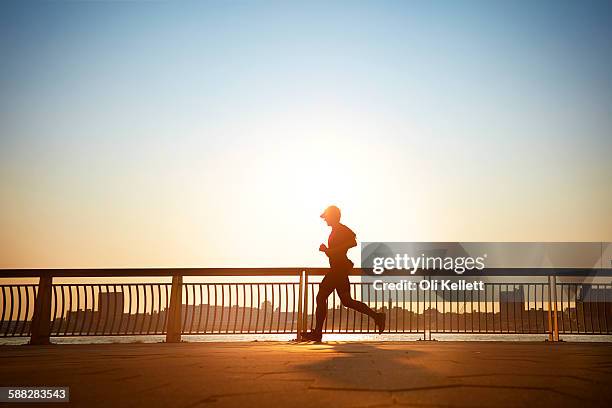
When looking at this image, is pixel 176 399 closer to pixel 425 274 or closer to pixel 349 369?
pixel 349 369

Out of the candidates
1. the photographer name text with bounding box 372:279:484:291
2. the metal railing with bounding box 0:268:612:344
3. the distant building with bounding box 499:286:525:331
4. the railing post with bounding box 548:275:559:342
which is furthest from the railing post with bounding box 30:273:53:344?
the railing post with bounding box 548:275:559:342

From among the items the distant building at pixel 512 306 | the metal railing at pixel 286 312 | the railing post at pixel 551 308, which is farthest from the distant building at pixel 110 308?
the railing post at pixel 551 308

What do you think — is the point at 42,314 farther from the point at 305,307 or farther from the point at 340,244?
the point at 340,244

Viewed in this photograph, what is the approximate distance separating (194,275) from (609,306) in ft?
28.3

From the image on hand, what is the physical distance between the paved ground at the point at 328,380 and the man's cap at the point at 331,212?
378 centimetres

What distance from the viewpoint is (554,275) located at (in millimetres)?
10984

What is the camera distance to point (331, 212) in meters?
9.65

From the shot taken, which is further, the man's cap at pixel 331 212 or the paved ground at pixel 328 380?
the man's cap at pixel 331 212

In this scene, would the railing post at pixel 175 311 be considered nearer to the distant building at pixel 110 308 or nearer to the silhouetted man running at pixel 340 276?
the distant building at pixel 110 308

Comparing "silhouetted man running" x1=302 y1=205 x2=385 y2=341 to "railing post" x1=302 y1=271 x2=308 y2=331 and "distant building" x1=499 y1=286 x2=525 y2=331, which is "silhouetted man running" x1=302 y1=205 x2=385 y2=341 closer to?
"railing post" x1=302 y1=271 x2=308 y2=331

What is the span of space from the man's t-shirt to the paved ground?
338 centimetres

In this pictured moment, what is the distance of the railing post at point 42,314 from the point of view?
10688mm

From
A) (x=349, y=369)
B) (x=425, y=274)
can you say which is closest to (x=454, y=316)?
(x=425, y=274)

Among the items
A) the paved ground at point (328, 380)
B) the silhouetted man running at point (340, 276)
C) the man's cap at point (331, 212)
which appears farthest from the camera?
the man's cap at point (331, 212)
